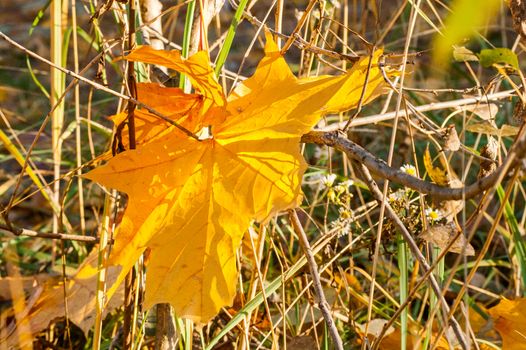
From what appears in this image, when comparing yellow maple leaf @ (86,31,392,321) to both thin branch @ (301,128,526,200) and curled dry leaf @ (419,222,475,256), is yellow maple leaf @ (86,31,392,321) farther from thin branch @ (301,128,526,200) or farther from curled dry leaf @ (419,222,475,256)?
curled dry leaf @ (419,222,475,256)

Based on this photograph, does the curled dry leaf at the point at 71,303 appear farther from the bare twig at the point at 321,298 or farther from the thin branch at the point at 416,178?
the thin branch at the point at 416,178

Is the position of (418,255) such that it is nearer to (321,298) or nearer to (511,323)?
(321,298)

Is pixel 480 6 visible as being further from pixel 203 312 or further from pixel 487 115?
pixel 487 115

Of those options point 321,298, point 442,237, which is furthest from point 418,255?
point 321,298

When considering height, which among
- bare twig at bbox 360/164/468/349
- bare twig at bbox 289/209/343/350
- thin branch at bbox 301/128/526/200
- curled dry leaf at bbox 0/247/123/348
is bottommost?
curled dry leaf at bbox 0/247/123/348

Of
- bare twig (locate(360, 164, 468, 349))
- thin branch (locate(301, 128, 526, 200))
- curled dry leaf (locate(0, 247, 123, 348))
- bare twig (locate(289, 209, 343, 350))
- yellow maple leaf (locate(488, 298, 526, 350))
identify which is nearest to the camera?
thin branch (locate(301, 128, 526, 200))

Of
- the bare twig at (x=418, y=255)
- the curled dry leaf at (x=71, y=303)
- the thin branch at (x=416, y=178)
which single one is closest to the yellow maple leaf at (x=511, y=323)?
the bare twig at (x=418, y=255)

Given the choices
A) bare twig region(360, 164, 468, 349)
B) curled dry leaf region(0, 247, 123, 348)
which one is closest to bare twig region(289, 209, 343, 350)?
bare twig region(360, 164, 468, 349)
